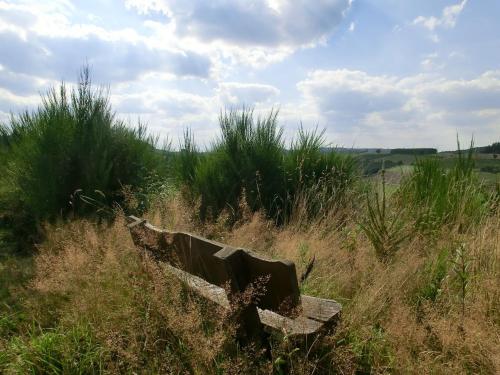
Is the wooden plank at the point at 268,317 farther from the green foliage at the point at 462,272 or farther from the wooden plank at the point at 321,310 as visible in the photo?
the green foliage at the point at 462,272

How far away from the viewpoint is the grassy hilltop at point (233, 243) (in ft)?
8.11

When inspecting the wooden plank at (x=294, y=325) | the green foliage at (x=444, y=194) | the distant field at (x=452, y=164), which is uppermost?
the distant field at (x=452, y=164)

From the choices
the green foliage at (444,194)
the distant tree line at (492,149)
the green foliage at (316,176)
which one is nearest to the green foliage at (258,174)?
the green foliage at (316,176)

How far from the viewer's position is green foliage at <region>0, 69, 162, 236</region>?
617 centimetres

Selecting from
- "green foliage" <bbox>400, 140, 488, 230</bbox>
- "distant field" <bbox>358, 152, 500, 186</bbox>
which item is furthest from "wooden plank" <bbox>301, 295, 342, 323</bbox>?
"distant field" <bbox>358, 152, 500, 186</bbox>

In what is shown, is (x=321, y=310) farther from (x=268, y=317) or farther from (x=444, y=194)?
(x=444, y=194)

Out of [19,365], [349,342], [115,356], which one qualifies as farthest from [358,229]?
[19,365]

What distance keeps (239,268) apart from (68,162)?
207 inches

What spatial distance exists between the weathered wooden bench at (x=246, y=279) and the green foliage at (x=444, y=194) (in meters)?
2.66

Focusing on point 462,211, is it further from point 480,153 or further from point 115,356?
point 115,356

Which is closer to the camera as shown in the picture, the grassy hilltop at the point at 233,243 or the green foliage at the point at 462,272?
the grassy hilltop at the point at 233,243

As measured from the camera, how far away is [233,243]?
4203 mm

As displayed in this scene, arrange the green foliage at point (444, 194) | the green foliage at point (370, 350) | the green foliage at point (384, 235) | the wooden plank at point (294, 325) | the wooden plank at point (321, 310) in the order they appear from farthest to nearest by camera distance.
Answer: the green foliage at point (444, 194)
the green foliage at point (384, 235)
the green foliage at point (370, 350)
the wooden plank at point (321, 310)
the wooden plank at point (294, 325)

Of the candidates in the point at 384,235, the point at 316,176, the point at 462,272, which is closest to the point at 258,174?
the point at 316,176
